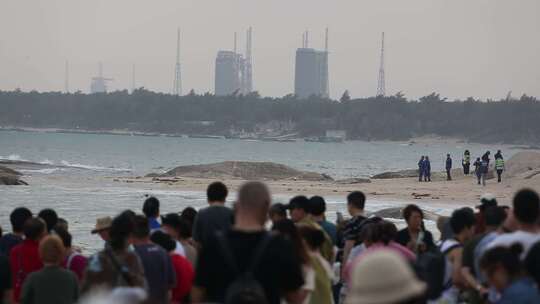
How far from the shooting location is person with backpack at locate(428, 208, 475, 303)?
8227 mm

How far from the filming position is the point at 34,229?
28.7 feet

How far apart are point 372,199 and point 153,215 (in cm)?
2489

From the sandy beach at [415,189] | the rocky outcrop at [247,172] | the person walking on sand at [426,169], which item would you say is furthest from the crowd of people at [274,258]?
the rocky outcrop at [247,172]

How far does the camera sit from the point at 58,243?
25.4ft

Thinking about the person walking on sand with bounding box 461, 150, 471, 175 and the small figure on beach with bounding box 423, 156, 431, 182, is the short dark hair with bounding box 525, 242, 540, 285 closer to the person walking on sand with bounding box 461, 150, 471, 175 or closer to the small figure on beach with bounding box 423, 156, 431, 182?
the person walking on sand with bounding box 461, 150, 471, 175

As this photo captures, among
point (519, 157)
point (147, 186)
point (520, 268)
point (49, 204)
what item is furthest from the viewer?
point (519, 157)

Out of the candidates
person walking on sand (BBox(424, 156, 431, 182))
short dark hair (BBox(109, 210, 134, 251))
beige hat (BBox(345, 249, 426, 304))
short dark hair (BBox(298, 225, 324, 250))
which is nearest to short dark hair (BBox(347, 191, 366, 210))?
short dark hair (BBox(298, 225, 324, 250))

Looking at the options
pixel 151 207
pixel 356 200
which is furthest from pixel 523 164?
pixel 151 207

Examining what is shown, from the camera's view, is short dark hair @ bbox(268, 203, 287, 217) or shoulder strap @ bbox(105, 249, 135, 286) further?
short dark hair @ bbox(268, 203, 287, 217)

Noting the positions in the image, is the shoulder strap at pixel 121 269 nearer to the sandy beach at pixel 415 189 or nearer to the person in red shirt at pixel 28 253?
the person in red shirt at pixel 28 253

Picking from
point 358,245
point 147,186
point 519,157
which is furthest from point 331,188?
point 358,245

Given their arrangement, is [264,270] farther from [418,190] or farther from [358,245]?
[418,190]

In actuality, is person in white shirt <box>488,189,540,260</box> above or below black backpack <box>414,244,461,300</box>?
above

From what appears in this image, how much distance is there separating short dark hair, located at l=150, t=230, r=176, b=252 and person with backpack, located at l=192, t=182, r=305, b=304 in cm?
262
